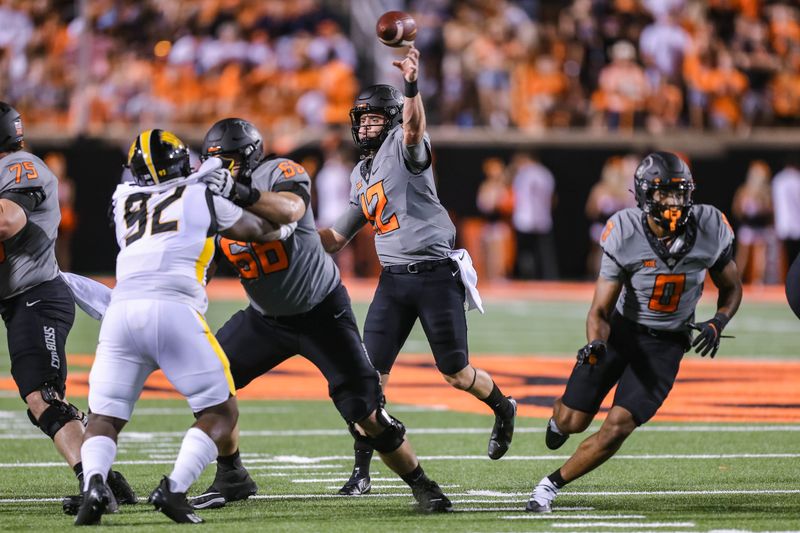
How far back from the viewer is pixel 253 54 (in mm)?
20031

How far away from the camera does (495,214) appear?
787 inches

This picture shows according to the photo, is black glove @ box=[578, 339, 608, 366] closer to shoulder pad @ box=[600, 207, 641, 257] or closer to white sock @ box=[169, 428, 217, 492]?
shoulder pad @ box=[600, 207, 641, 257]

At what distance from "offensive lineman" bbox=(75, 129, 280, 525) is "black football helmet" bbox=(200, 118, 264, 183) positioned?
51cm

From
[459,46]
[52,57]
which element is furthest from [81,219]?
[459,46]

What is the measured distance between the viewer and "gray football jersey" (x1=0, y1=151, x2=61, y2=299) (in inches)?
237

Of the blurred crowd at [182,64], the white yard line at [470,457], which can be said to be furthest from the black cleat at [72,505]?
the blurred crowd at [182,64]

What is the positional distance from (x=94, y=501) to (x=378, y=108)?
100 inches

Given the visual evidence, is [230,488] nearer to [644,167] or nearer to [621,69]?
[644,167]

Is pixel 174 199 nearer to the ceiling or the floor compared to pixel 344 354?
nearer to the ceiling

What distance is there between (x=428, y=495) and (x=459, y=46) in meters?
15.2

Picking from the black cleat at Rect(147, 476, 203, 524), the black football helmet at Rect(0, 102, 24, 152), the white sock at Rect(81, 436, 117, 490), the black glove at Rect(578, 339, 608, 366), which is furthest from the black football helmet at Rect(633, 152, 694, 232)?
the black football helmet at Rect(0, 102, 24, 152)

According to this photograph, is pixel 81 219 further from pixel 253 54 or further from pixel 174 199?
pixel 174 199

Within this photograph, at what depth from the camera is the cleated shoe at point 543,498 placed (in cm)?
556

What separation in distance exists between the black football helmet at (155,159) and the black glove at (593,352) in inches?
71.3
